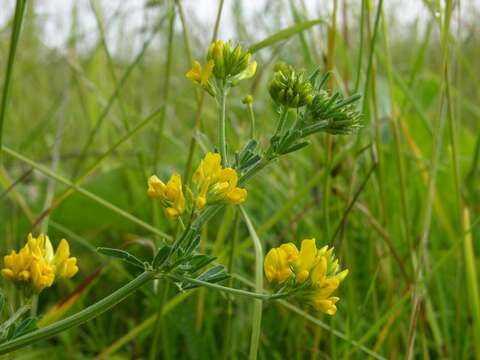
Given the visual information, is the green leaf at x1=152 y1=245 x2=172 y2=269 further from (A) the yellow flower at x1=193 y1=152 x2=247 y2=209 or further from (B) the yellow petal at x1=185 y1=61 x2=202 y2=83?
(B) the yellow petal at x1=185 y1=61 x2=202 y2=83

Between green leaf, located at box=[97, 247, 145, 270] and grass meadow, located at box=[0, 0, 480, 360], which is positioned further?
grass meadow, located at box=[0, 0, 480, 360]

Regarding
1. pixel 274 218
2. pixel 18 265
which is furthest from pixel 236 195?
pixel 274 218

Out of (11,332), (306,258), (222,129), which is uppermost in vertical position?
(222,129)

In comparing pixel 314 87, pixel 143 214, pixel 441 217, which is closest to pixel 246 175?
pixel 314 87

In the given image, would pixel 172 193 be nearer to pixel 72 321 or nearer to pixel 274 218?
pixel 72 321

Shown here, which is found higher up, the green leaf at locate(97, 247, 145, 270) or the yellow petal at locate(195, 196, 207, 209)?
the yellow petal at locate(195, 196, 207, 209)

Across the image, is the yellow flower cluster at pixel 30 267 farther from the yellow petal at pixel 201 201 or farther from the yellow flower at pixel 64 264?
the yellow petal at pixel 201 201

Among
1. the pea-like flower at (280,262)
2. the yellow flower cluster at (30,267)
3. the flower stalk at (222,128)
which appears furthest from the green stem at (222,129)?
the yellow flower cluster at (30,267)

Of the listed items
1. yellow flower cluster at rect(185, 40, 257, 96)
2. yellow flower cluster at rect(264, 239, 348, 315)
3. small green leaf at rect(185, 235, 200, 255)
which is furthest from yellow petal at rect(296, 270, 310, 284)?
yellow flower cluster at rect(185, 40, 257, 96)
